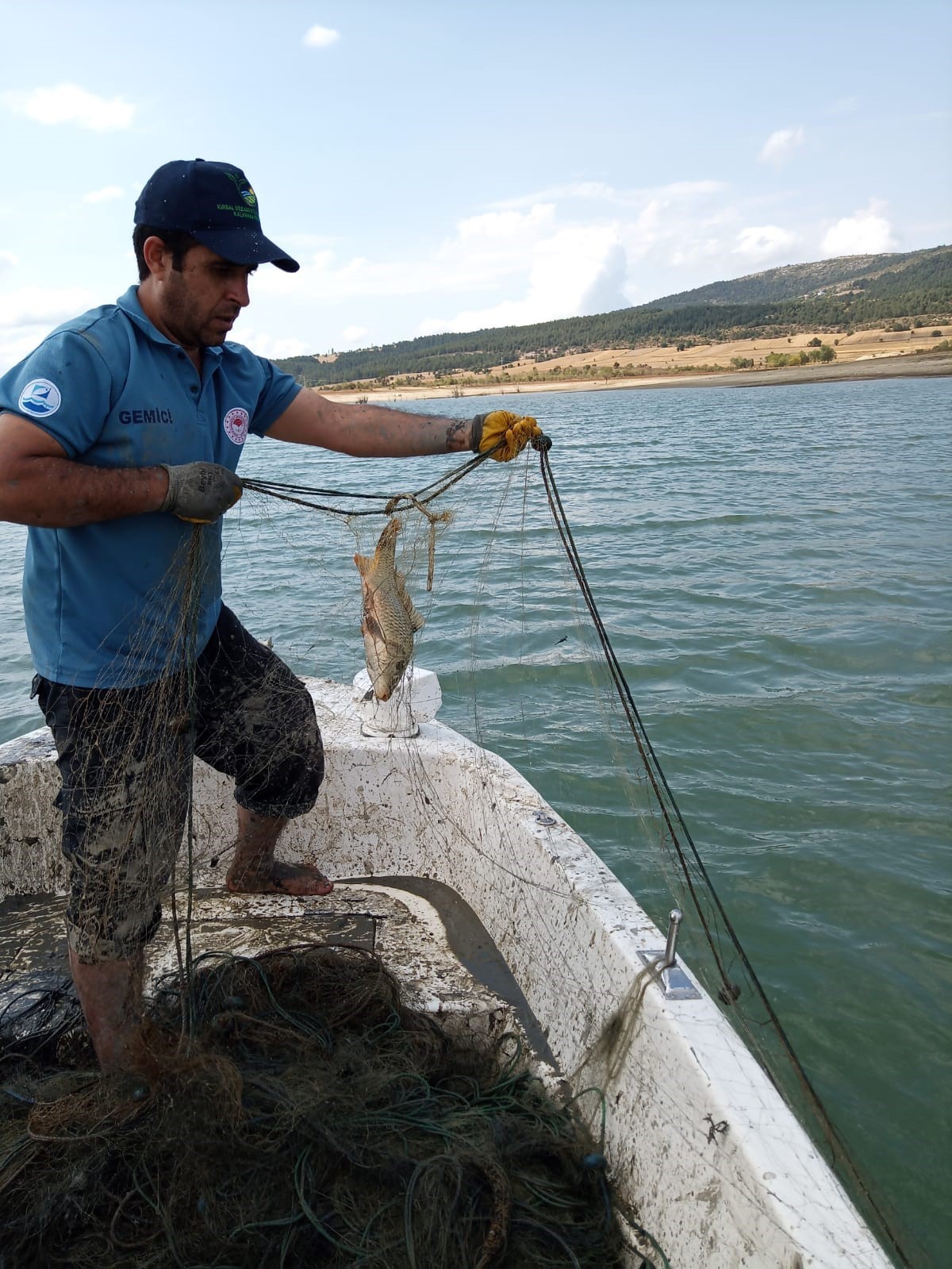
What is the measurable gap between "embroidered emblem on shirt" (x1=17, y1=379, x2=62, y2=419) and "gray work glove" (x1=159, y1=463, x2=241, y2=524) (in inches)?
10.8

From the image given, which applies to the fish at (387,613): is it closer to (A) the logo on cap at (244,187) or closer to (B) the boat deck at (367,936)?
(B) the boat deck at (367,936)

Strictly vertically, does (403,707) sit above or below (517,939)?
above

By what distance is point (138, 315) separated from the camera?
2.23 meters

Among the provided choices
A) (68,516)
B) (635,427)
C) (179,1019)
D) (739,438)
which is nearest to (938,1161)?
(179,1019)

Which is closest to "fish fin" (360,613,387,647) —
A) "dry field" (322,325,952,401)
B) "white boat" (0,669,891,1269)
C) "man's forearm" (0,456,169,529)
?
"white boat" (0,669,891,1269)

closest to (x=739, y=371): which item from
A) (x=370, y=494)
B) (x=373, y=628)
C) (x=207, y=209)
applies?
(x=373, y=628)

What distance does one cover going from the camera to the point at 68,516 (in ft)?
6.61

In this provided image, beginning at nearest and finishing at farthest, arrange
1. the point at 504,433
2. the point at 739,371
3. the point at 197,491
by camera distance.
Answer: the point at 197,491, the point at 504,433, the point at 739,371

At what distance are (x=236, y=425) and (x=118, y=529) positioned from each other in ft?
1.68

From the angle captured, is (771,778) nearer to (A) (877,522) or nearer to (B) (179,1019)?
(B) (179,1019)

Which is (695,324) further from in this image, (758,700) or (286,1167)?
(286,1167)

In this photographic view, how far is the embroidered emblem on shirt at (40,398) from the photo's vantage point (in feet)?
6.38

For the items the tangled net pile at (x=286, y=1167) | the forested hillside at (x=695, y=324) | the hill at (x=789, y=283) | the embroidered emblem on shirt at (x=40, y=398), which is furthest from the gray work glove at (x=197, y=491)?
the hill at (x=789, y=283)

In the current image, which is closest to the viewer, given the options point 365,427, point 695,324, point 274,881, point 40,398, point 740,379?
point 40,398
